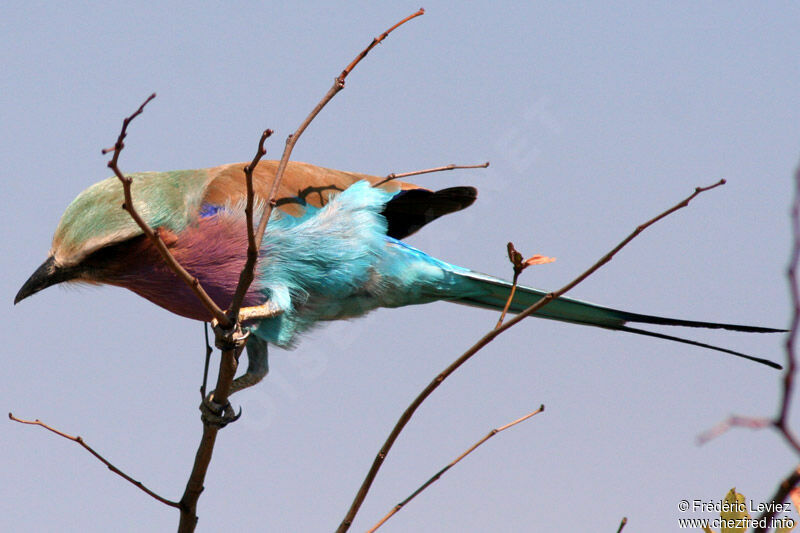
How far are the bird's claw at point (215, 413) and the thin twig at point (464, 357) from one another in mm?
760

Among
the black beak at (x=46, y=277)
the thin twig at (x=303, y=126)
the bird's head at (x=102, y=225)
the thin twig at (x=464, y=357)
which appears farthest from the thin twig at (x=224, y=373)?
the black beak at (x=46, y=277)

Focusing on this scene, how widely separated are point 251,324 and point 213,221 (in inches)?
16.9

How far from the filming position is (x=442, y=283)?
377cm

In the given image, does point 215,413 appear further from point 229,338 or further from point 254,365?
point 254,365

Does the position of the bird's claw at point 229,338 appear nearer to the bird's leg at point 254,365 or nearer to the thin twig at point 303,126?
the thin twig at point 303,126

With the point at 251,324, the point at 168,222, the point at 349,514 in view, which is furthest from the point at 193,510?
the point at 168,222

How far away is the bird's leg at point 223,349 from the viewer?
253 cm

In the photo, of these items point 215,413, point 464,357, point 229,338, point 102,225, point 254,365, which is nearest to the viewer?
point 464,357

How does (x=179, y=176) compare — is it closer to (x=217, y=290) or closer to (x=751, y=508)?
(x=217, y=290)

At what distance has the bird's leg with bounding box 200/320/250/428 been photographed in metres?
2.53

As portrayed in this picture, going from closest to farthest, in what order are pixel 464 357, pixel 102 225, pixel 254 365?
pixel 464 357 → pixel 102 225 → pixel 254 365

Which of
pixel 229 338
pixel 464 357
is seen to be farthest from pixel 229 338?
pixel 464 357

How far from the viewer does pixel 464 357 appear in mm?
1865

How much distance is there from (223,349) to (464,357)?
97 centimetres
